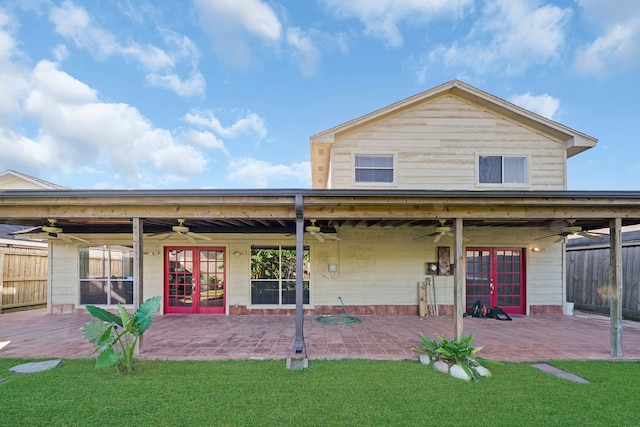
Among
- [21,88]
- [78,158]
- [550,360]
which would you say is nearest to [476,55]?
[550,360]

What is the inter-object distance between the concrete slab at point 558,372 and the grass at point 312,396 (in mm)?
124

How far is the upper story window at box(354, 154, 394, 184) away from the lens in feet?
27.2

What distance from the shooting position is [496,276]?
8.77 m

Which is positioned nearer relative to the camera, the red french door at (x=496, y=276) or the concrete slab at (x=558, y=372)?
the concrete slab at (x=558, y=372)

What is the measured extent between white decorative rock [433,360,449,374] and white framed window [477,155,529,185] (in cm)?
542

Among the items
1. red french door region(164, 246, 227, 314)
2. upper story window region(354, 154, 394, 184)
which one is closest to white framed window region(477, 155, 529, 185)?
upper story window region(354, 154, 394, 184)

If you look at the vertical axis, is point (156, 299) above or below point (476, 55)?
below

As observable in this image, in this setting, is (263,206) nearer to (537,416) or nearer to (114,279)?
(537,416)

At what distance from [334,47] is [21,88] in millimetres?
15839

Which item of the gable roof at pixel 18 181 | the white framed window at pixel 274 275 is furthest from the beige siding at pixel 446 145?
the gable roof at pixel 18 181

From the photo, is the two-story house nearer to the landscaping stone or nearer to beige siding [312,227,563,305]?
beige siding [312,227,563,305]

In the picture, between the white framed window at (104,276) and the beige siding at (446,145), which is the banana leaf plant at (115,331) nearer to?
the white framed window at (104,276)

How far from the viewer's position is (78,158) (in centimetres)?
3912

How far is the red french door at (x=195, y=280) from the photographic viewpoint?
859cm
